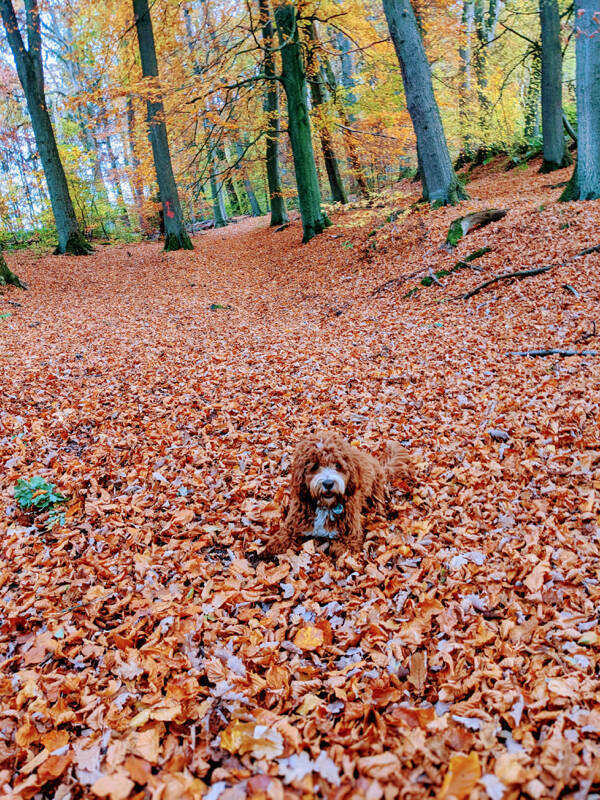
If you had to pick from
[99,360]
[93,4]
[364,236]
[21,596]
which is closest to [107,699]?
[21,596]

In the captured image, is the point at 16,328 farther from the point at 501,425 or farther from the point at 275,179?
the point at 275,179

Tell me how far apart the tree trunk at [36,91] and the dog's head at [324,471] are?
16596mm

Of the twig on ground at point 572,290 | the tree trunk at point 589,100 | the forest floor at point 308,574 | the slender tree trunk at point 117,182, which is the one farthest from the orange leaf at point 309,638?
the slender tree trunk at point 117,182

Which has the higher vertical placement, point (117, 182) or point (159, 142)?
point (117, 182)

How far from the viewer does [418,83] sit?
10961 millimetres

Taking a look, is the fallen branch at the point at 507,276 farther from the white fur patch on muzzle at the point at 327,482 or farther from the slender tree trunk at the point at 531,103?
the slender tree trunk at the point at 531,103

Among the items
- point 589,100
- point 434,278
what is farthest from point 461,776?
point 589,100

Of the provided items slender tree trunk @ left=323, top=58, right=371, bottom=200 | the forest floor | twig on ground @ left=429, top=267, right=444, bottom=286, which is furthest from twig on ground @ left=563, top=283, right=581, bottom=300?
slender tree trunk @ left=323, top=58, right=371, bottom=200

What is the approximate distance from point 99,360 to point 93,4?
14858 mm

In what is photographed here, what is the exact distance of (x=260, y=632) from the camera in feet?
9.20

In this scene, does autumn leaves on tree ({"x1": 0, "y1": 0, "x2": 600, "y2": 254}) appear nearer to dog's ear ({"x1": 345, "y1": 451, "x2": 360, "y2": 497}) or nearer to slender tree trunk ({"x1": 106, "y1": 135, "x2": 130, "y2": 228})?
slender tree trunk ({"x1": 106, "y1": 135, "x2": 130, "y2": 228})

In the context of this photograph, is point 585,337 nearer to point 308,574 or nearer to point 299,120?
point 308,574

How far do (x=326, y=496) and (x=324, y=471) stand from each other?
18 cm

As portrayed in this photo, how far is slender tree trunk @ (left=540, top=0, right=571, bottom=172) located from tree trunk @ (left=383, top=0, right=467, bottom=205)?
5.18m
